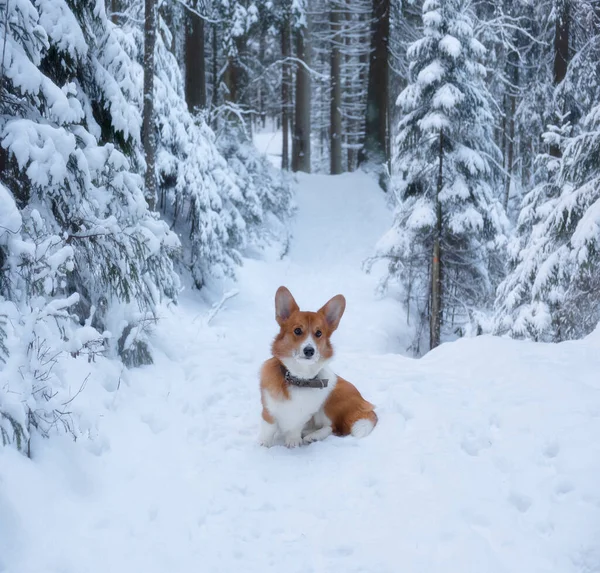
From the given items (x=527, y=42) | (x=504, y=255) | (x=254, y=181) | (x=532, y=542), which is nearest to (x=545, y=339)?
(x=504, y=255)

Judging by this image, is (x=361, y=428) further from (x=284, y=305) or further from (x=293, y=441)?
(x=284, y=305)

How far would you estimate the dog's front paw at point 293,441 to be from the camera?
4.82 meters

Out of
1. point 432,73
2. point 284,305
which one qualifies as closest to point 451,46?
point 432,73

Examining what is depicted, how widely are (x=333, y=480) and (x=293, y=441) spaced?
79 cm

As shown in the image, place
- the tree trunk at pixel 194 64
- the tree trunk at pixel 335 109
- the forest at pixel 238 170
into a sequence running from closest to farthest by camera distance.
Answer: the forest at pixel 238 170
the tree trunk at pixel 194 64
the tree trunk at pixel 335 109

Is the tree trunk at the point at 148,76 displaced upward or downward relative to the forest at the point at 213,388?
upward

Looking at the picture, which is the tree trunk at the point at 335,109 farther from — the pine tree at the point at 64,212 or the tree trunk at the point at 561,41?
the pine tree at the point at 64,212

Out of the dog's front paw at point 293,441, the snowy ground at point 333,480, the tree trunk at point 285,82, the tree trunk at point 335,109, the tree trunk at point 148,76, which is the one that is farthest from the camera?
the tree trunk at point 335,109

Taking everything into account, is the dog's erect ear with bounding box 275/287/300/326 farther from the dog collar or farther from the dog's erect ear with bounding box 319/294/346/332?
the dog collar

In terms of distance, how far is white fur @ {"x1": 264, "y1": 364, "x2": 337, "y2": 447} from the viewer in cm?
475

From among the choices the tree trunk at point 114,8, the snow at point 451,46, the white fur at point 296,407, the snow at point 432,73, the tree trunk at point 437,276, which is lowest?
the tree trunk at point 437,276

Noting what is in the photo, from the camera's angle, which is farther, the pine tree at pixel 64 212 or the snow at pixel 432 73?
the snow at pixel 432 73

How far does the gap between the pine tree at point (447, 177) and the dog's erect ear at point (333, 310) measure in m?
8.23

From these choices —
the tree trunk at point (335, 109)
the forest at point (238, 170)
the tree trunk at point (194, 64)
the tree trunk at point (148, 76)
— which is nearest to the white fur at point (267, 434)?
the forest at point (238, 170)
